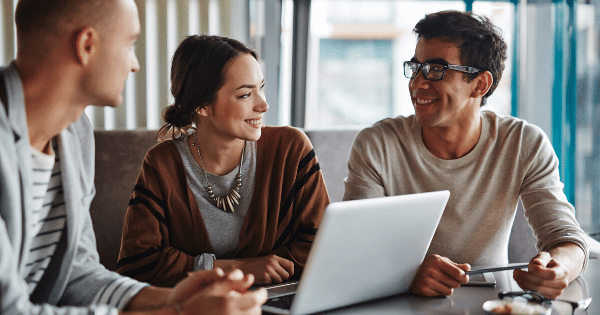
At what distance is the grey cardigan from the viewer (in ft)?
2.50

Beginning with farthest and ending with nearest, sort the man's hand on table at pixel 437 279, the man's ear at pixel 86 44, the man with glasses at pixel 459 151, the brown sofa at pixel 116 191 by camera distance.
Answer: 1. the brown sofa at pixel 116 191
2. the man with glasses at pixel 459 151
3. the man's hand on table at pixel 437 279
4. the man's ear at pixel 86 44

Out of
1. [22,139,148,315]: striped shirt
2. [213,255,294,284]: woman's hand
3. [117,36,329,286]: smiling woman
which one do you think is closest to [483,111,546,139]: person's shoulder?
[117,36,329,286]: smiling woman

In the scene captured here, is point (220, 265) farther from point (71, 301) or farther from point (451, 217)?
point (451, 217)

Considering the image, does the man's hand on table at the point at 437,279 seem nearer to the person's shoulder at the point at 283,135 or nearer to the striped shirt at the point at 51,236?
the striped shirt at the point at 51,236

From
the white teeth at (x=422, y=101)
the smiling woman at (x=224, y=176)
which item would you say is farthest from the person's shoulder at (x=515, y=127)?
the smiling woman at (x=224, y=176)

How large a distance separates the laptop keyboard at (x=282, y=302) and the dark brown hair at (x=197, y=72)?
2.44 ft

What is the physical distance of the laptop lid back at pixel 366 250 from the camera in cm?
83

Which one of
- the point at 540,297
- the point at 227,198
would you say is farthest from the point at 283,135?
the point at 540,297

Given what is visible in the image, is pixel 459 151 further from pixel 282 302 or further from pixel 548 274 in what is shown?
pixel 282 302

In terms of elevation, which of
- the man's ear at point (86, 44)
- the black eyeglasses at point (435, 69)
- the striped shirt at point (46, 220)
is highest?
the man's ear at point (86, 44)

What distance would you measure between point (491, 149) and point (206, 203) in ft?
3.03

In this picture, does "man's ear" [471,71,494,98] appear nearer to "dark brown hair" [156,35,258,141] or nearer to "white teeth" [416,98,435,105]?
"white teeth" [416,98,435,105]

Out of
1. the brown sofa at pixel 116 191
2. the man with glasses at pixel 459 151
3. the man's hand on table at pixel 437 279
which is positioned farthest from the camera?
the brown sofa at pixel 116 191

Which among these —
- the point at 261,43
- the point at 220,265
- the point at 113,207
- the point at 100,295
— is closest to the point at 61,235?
the point at 100,295
